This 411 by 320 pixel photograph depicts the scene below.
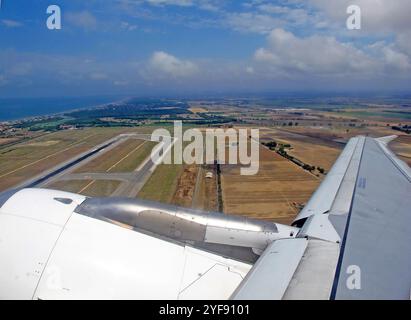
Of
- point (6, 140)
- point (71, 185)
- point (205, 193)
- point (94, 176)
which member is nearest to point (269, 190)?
point (205, 193)

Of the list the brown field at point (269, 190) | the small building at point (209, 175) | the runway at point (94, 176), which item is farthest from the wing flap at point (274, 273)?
the small building at point (209, 175)

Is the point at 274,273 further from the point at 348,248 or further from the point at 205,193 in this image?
the point at 205,193

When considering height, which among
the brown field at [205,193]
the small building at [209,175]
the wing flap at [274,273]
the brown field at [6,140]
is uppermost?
the brown field at [6,140]

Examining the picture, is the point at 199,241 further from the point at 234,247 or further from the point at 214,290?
the point at 214,290

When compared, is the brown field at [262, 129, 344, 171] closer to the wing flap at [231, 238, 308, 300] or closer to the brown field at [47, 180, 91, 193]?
the brown field at [47, 180, 91, 193]

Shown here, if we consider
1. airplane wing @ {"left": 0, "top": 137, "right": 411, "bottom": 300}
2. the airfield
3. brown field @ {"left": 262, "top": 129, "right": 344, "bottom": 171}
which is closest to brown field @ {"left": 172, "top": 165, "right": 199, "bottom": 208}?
the airfield

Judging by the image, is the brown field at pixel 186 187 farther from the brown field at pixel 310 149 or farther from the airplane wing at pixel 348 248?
the airplane wing at pixel 348 248
